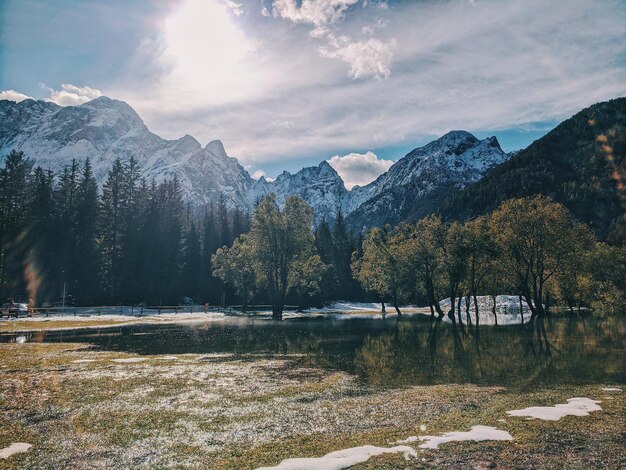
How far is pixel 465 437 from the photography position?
991cm

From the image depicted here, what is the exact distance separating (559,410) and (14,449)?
14799mm

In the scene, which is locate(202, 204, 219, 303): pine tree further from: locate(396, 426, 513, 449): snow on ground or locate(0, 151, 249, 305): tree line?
locate(396, 426, 513, 449): snow on ground

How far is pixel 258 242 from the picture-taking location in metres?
81.6

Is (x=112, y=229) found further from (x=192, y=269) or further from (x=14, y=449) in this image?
(x=14, y=449)

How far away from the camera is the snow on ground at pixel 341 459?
8328mm

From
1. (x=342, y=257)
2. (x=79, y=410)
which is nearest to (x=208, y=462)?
(x=79, y=410)

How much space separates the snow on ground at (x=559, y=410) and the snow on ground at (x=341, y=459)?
486cm

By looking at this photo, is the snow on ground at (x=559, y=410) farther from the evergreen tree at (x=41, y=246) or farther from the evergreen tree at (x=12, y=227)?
the evergreen tree at (x=41, y=246)

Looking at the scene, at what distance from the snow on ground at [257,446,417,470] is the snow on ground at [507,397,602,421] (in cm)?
486

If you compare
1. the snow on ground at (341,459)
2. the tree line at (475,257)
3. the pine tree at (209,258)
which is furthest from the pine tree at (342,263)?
the snow on ground at (341,459)

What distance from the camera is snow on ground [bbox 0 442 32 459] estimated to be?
9.25 meters

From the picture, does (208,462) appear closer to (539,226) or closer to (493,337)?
(493,337)

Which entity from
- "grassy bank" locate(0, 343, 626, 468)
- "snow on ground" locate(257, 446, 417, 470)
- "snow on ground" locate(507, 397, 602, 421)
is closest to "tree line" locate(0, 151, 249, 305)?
"grassy bank" locate(0, 343, 626, 468)

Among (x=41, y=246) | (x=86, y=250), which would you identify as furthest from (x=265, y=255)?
(x=41, y=246)
